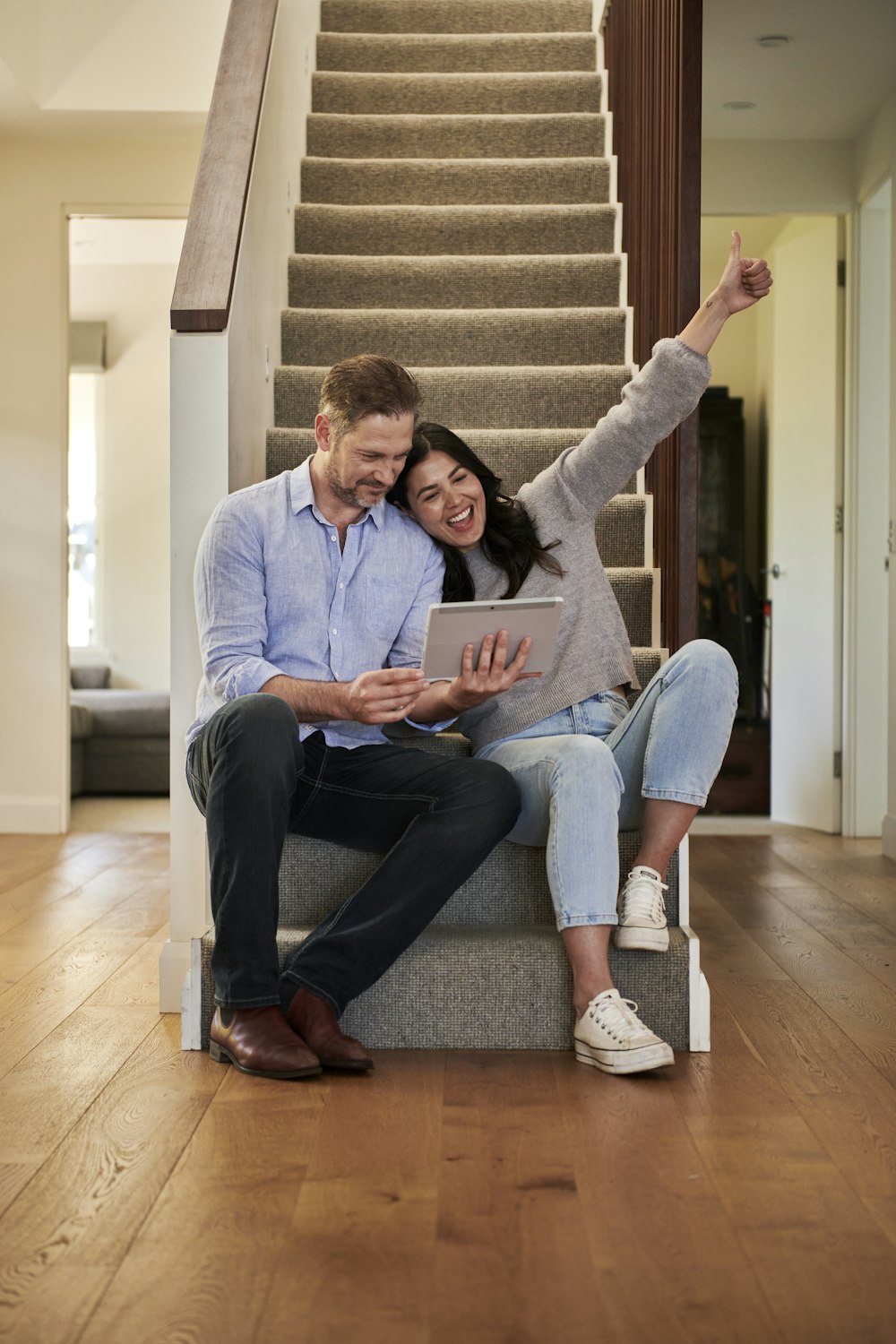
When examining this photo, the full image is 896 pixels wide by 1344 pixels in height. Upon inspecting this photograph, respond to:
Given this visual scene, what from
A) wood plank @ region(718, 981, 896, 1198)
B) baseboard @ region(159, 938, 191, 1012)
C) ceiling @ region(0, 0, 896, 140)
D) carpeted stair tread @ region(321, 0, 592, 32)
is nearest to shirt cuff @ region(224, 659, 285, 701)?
baseboard @ region(159, 938, 191, 1012)

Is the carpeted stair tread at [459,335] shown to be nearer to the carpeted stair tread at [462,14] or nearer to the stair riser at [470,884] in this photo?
the stair riser at [470,884]

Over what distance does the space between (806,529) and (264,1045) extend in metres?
3.63

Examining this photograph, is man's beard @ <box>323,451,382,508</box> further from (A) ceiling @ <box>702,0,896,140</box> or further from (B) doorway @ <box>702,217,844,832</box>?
(B) doorway @ <box>702,217,844,832</box>

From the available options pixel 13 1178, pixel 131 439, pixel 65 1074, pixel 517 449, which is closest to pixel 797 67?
pixel 517 449

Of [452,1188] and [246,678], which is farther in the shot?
[246,678]

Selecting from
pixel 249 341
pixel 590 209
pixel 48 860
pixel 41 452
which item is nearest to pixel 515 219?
pixel 590 209

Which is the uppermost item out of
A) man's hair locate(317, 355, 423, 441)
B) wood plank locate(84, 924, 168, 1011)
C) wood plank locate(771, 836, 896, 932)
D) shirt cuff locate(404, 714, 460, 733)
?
man's hair locate(317, 355, 423, 441)

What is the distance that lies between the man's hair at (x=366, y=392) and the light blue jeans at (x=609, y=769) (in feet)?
1.76

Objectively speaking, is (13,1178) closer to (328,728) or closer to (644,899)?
(328,728)

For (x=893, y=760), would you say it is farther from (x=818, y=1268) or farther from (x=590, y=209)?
(x=818, y=1268)

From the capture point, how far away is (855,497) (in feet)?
15.1

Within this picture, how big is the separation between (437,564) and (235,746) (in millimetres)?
514

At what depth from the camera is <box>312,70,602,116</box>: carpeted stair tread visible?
423 cm

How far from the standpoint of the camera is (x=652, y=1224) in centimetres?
133
